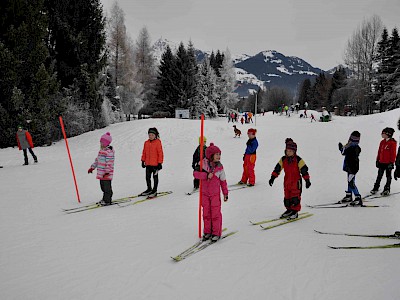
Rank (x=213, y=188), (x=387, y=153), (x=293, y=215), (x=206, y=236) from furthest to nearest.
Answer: (x=387, y=153)
(x=293, y=215)
(x=206, y=236)
(x=213, y=188)

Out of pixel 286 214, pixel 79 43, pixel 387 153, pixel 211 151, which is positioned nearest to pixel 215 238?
pixel 211 151

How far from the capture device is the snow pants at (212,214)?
4992 millimetres

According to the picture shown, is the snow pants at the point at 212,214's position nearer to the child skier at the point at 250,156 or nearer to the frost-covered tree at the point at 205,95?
the child skier at the point at 250,156

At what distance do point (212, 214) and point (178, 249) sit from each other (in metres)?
0.86

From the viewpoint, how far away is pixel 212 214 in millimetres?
5059

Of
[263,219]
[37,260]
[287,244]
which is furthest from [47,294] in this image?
[263,219]

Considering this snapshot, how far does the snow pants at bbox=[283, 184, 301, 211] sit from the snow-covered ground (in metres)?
0.40

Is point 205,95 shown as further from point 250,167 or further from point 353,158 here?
point 353,158

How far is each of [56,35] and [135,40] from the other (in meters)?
24.0

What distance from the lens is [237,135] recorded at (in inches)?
898

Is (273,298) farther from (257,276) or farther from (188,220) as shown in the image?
(188,220)

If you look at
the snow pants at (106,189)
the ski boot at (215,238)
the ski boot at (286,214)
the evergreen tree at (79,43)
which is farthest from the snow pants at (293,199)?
the evergreen tree at (79,43)

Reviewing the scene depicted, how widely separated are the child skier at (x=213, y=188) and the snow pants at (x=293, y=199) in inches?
70.7

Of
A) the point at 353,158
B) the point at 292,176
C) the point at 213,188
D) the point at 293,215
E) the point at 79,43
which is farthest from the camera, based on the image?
the point at 79,43
